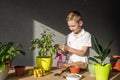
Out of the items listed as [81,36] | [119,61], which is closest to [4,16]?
[81,36]

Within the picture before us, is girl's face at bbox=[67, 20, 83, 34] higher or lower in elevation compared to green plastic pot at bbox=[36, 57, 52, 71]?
higher

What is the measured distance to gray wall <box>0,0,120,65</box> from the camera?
4.80m

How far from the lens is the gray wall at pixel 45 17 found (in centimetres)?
480

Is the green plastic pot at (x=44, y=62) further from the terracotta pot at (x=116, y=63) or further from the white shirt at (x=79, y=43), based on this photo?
the terracotta pot at (x=116, y=63)

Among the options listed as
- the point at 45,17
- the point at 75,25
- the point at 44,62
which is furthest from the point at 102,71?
the point at 45,17

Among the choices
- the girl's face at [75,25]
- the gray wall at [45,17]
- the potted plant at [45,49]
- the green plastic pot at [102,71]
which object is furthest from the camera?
the gray wall at [45,17]

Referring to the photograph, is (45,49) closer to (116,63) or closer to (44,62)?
(44,62)

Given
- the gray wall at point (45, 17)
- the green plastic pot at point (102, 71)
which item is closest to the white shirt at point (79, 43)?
the green plastic pot at point (102, 71)

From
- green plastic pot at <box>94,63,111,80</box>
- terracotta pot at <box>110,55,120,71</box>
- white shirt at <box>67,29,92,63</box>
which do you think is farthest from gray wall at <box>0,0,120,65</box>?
green plastic pot at <box>94,63,111,80</box>

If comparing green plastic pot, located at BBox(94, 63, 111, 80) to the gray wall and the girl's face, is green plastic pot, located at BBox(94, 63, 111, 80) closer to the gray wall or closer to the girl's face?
the girl's face

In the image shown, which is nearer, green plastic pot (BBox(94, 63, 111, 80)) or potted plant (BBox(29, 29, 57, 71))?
green plastic pot (BBox(94, 63, 111, 80))

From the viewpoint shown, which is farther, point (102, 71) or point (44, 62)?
point (44, 62)

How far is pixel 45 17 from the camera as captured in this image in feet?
16.6

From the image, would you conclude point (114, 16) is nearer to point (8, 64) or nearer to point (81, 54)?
point (81, 54)
